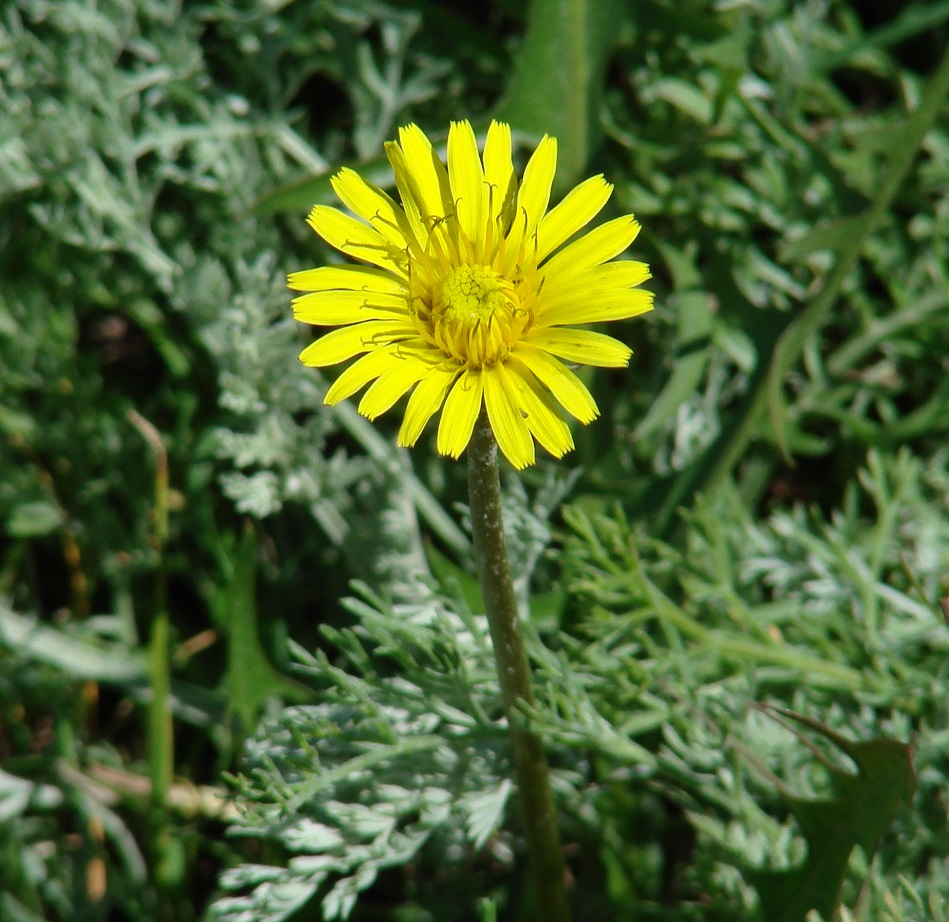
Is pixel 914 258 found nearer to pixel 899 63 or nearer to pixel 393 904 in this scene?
pixel 899 63

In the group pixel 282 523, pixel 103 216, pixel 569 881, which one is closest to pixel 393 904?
pixel 569 881

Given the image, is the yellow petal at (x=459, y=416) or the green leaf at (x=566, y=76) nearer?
the yellow petal at (x=459, y=416)

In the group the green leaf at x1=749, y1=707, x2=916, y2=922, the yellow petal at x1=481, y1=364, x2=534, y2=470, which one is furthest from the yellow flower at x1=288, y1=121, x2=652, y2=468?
the green leaf at x1=749, y1=707, x2=916, y2=922

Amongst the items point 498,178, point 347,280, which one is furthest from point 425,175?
point 347,280

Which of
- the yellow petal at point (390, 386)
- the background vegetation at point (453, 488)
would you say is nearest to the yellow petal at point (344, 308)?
the yellow petal at point (390, 386)

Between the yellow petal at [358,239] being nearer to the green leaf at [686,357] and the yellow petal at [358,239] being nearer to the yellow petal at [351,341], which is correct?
the yellow petal at [351,341]
